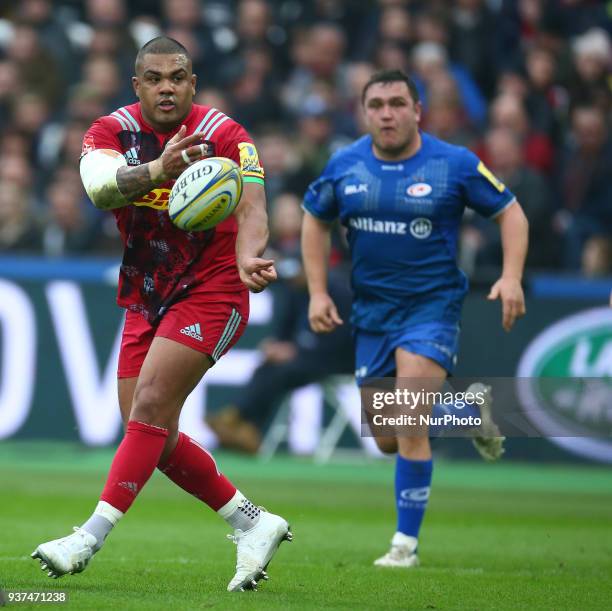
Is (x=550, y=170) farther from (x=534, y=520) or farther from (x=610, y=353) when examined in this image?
(x=534, y=520)

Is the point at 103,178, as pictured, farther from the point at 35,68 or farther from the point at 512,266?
the point at 35,68

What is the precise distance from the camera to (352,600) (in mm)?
6344

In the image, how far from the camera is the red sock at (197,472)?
6766 millimetres

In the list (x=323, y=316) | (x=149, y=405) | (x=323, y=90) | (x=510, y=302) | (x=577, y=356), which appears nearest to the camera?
(x=149, y=405)

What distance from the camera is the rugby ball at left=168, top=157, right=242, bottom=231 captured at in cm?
614

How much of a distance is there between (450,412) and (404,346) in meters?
0.48

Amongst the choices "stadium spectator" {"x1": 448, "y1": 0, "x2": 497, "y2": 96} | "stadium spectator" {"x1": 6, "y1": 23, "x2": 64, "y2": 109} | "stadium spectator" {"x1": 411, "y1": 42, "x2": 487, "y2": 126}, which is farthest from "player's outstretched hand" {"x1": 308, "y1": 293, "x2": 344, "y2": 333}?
"stadium spectator" {"x1": 6, "y1": 23, "x2": 64, "y2": 109}

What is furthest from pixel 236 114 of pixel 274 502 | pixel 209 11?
pixel 274 502

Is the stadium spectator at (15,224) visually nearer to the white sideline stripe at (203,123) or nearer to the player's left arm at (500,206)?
the player's left arm at (500,206)

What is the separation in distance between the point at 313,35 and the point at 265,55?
0.63 metres

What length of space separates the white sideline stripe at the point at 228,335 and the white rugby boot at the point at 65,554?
1.09 meters

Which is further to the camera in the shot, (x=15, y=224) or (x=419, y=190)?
(x=15, y=224)

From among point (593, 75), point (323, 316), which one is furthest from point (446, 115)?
point (323, 316)

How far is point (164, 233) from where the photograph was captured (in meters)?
6.72
